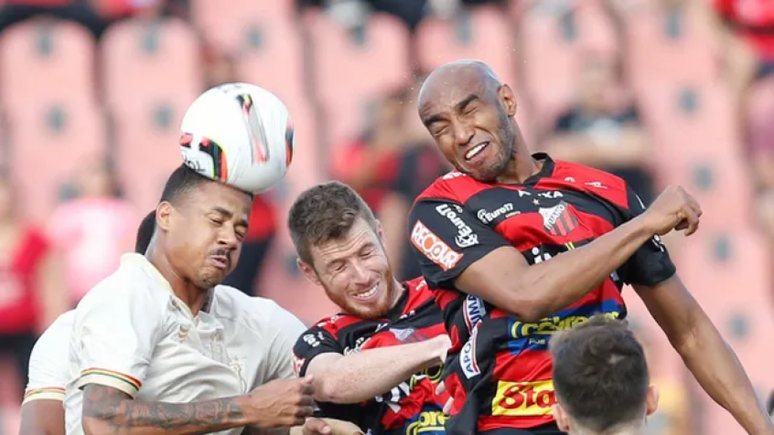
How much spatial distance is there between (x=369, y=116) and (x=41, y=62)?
253cm

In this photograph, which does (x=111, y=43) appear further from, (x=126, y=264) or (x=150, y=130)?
(x=126, y=264)

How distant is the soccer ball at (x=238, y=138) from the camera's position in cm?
550

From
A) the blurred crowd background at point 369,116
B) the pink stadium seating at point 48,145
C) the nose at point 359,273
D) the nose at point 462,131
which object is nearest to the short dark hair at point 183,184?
the nose at point 359,273

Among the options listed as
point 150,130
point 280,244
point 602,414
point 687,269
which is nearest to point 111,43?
point 150,130

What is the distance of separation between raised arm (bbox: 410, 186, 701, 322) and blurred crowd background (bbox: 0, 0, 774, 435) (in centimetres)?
511

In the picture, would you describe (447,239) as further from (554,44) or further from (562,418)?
(554,44)

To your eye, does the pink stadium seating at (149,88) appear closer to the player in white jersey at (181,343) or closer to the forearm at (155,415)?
the player in white jersey at (181,343)

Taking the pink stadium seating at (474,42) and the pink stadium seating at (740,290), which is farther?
the pink stadium seating at (474,42)

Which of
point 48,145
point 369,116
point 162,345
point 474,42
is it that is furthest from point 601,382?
point 474,42

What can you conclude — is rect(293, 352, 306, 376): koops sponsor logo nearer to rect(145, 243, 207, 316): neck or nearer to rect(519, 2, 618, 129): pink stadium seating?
rect(145, 243, 207, 316): neck

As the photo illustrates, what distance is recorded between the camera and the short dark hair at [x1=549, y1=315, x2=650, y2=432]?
416 cm

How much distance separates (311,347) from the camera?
568 cm

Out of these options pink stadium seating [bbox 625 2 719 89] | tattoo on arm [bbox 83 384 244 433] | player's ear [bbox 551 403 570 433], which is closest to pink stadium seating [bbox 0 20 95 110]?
pink stadium seating [bbox 625 2 719 89]

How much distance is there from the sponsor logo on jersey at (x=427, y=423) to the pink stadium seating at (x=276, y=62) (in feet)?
21.5
